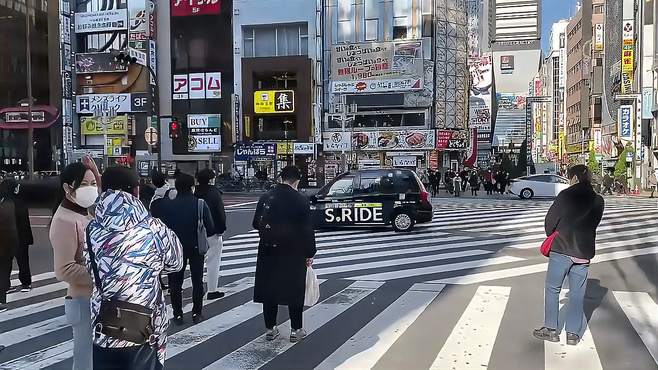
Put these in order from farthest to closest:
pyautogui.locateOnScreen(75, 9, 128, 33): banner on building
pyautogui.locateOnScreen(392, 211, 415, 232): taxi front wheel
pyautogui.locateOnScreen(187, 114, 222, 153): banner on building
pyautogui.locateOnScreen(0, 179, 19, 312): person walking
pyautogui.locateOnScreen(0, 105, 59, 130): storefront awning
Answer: pyautogui.locateOnScreen(75, 9, 128, 33): banner on building
pyautogui.locateOnScreen(187, 114, 222, 153): banner on building
pyautogui.locateOnScreen(0, 105, 59, 130): storefront awning
pyautogui.locateOnScreen(392, 211, 415, 232): taxi front wheel
pyautogui.locateOnScreen(0, 179, 19, 312): person walking

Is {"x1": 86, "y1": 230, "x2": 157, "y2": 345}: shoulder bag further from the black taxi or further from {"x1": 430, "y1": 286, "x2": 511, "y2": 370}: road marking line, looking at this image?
the black taxi

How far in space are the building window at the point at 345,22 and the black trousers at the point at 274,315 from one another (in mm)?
43014

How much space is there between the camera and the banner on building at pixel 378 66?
4441 centimetres

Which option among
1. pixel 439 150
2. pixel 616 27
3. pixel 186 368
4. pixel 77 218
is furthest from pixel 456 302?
pixel 616 27

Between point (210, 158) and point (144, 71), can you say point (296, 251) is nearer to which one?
point (210, 158)

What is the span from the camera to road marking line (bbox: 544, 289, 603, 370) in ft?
16.8

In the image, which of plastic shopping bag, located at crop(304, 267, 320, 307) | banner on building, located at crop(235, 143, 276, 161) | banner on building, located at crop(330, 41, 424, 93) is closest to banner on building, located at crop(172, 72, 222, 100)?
banner on building, located at crop(235, 143, 276, 161)

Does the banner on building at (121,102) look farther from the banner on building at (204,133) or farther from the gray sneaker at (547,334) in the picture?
the gray sneaker at (547,334)

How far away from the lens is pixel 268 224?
18.2ft

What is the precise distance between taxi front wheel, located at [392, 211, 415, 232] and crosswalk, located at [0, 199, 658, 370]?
9.49 ft

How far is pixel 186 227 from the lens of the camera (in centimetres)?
637

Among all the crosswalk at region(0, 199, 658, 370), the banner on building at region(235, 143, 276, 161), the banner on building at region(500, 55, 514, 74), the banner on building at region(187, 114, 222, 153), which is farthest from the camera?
the banner on building at region(500, 55, 514, 74)

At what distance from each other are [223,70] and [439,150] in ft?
67.7

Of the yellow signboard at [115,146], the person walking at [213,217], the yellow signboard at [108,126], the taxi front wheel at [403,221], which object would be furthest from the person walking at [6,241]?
the yellow signboard at [108,126]
